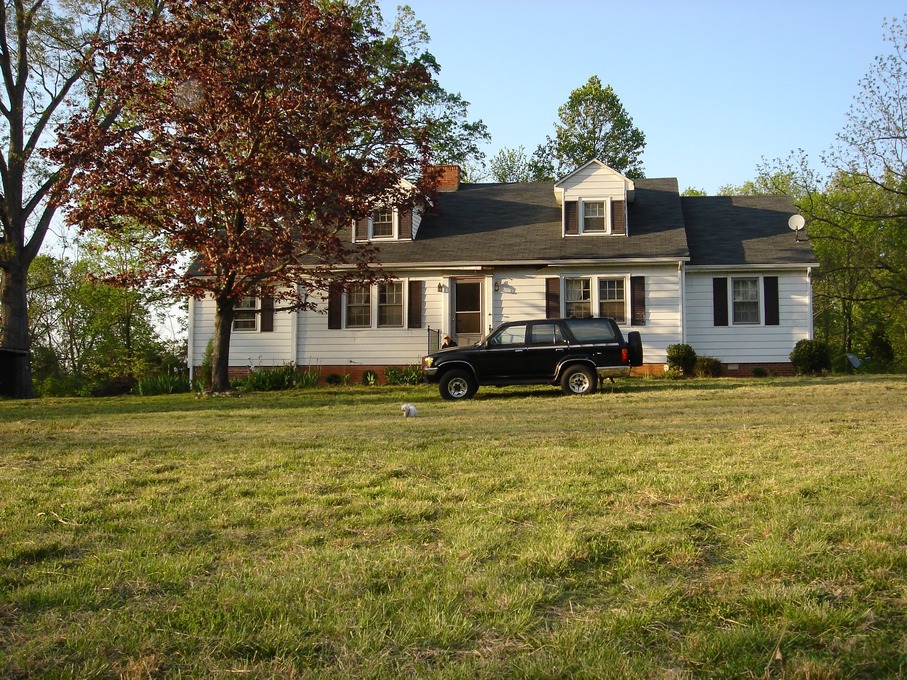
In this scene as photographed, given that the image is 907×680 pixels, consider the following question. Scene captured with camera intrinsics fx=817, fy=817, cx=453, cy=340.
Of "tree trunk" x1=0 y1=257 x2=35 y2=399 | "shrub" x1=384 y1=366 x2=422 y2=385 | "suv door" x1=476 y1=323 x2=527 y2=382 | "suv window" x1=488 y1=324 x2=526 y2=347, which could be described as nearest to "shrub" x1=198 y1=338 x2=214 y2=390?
"tree trunk" x1=0 y1=257 x2=35 y2=399

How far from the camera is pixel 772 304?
21.5m

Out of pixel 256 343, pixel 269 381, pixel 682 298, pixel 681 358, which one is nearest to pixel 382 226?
pixel 256 343

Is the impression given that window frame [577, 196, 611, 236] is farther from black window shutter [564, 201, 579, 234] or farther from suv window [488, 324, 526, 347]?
suv window [488, 324, 526, 347]

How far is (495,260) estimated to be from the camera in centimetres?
2161

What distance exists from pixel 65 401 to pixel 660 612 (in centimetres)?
1795

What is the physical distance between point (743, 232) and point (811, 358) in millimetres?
4501

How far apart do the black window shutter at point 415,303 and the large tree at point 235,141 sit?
5.45m

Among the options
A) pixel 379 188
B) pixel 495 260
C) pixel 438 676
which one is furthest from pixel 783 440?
pixel 495 260

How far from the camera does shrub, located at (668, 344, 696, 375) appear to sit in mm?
20562

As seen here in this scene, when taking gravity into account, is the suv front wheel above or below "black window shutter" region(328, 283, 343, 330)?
below

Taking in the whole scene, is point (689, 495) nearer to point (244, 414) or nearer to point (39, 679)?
point (39, 679)

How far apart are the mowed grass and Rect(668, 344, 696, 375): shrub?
12389 millimetres

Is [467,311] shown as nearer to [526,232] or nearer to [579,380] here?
[526,232]

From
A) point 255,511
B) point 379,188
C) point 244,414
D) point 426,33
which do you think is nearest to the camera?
point 255,511
